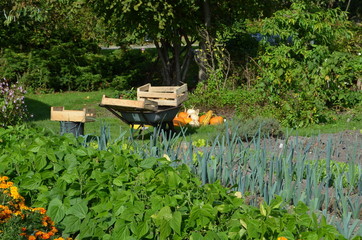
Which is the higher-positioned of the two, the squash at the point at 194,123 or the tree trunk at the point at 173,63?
the tree trunk at the point at 173,63

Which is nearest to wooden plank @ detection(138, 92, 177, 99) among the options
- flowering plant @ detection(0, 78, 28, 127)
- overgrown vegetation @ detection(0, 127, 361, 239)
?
flowering plant @ detection(0, 78, 28, 127)

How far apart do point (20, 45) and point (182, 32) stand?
14.7 ft

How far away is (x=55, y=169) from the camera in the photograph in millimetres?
4395

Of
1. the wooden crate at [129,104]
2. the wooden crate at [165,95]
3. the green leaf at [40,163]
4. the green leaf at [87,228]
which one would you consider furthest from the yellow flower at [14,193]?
the wooden crate at [165,95]

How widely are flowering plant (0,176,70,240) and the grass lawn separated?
351cm

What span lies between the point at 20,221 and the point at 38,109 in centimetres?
A: 943

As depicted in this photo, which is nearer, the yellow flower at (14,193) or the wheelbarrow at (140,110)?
the yellow flower at (14,193)

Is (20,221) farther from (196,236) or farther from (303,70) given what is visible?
(303,70)

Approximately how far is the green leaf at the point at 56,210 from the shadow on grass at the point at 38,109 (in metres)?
7.61

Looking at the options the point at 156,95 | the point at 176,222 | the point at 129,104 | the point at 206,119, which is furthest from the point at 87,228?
the point at 206,119

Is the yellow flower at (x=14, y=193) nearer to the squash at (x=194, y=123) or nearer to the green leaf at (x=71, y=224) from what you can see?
the green leaf at (x=71, y=224)

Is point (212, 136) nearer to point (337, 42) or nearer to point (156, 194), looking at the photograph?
point (156, 194)

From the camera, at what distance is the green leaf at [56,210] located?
12.6 ft

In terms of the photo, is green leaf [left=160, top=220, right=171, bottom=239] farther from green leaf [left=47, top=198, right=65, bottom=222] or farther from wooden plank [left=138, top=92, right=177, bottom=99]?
wooden plank [left=138, top=92, right=177, bottom=99]
